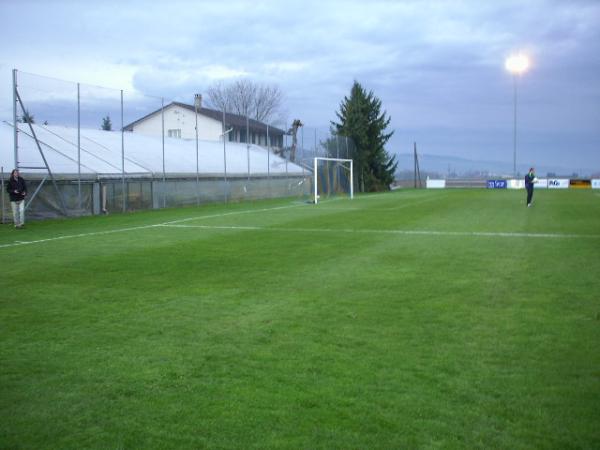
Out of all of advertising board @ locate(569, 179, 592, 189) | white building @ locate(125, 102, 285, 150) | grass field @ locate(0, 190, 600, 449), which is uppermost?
white building @ locate(125, 102, 285, 150)

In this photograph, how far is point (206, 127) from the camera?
47.2m

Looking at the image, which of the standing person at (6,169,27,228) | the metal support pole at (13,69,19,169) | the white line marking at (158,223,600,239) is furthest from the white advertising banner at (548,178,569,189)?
the standing person at (6,169,27,228)

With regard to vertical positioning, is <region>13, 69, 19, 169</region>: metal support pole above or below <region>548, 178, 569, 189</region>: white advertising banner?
above

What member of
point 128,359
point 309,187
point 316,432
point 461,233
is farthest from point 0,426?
point 309,187

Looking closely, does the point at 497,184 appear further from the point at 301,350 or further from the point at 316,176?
the point at 301,350

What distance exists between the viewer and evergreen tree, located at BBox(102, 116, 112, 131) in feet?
85.6

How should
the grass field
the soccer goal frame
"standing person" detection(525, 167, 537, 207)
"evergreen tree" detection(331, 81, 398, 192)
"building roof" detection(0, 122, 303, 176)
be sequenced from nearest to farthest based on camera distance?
1. the grass field
2. "building roof" detection(0, 122, 303, 176)
3. "standing person" detection(525, 167, 537, 207)
4. the soccer goal frame
5. "evergreen tree" detection(331, 81, 398, 192)

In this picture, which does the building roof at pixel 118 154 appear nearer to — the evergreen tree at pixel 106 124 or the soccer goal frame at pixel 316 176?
the evergreen tree at pixel 106 124

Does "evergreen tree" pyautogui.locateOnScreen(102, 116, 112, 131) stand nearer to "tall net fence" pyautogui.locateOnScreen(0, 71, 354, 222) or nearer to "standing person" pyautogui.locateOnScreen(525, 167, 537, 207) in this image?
"tall net fence" pyautogui.locateOnScreen(0, 71, 354, 222)

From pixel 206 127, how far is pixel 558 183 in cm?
3376

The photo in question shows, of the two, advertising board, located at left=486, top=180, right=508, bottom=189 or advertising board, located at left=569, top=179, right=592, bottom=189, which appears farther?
advertising board, located at left=486, top=180, right=508, bottom=189

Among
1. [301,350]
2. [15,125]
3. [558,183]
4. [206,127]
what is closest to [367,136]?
[206,127]

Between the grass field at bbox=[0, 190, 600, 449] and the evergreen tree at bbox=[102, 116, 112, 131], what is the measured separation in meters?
15.7

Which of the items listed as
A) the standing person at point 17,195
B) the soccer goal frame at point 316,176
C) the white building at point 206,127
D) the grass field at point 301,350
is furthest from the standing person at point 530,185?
the standing person at point 17,195
